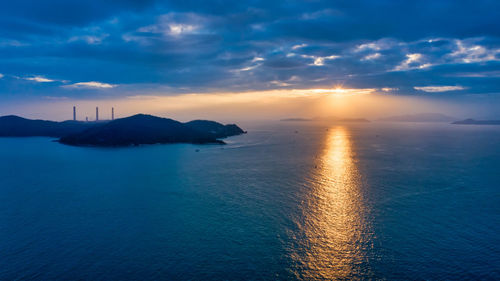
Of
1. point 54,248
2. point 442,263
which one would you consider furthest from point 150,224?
point 442,263

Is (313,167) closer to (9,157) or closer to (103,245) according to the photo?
(103,245)

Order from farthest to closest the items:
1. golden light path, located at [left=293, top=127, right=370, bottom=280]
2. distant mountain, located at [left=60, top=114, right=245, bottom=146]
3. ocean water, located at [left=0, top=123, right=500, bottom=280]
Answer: distant mountain, located at [left=60, top=114, right=245, bottom=146], golden light path, located at [left=293, top=127, right=370, bottom=280], ocean water, located at [left=0, top=123, right=500, bottom=280]

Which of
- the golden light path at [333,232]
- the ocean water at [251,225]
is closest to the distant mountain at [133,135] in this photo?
the ocean water at [251,225]

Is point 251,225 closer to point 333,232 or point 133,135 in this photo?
point 333,232

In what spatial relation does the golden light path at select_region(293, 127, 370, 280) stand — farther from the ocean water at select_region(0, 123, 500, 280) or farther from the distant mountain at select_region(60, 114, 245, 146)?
the distant mountain at select_region(60, 114, 245, 146)

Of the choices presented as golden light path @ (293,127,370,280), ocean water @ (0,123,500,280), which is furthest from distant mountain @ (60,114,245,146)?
golden light path @ (293,127,370,280)

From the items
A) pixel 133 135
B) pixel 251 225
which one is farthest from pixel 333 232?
pixel 133 135
